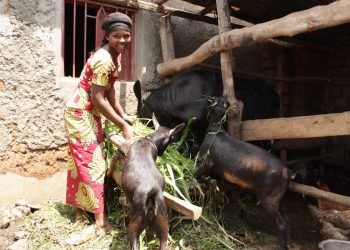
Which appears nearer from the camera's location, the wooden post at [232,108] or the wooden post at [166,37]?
the wooden post at [232,108]

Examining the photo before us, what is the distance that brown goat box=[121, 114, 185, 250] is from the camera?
3.03 metres

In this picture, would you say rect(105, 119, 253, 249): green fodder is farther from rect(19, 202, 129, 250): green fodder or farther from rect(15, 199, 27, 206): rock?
rect(15, 199, 27, 206): rock

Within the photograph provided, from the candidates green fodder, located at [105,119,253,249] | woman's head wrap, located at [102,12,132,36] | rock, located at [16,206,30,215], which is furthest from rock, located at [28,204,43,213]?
woman's head wrap, located at [102,12,132,36]

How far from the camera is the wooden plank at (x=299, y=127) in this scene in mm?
3428

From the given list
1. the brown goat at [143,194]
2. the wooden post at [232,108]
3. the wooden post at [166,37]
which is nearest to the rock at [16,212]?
the brown goat at [143,194]

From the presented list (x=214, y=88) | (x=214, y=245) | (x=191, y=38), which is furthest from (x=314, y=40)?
(x=214, y=245)

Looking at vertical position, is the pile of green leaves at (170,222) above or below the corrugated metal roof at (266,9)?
below

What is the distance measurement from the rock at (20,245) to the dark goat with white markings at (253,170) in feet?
5.89

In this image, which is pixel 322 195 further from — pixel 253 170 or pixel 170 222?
pixel 170 222

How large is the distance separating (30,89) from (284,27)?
115 inches

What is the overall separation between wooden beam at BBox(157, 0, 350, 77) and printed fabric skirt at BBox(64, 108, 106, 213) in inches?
64.6

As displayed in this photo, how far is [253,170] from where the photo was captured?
3705 mm

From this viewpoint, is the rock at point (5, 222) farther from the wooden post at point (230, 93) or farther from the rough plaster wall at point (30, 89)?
the wooden post at point (230, 93)

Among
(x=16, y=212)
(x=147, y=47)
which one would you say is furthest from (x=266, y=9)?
(x=16, y=212)
